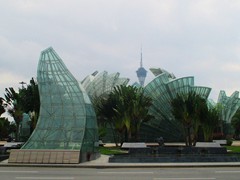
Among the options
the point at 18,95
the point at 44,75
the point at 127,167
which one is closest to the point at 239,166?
the point at 127,167

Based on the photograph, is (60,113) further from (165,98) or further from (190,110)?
(165,98)

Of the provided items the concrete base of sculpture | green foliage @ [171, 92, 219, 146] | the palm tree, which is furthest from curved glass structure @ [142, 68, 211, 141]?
the concrete base of sculpture

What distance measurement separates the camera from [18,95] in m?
48.8

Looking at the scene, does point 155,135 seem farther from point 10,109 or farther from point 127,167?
point 127,167

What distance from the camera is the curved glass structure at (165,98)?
7138cm

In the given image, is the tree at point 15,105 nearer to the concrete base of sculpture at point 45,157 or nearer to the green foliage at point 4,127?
the green foliage at point 4,127

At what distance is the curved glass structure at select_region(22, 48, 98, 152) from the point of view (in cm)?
2700

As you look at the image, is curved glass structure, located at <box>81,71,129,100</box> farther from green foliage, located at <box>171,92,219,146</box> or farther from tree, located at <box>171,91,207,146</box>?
green foliage, located at <box>171,92,219,146</box>

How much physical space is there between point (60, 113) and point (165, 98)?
4694 cm

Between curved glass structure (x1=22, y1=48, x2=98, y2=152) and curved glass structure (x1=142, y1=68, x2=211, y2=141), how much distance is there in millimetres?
43771
